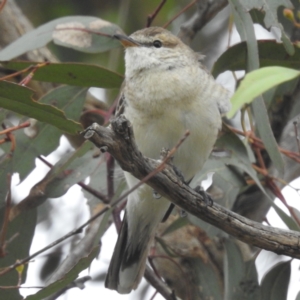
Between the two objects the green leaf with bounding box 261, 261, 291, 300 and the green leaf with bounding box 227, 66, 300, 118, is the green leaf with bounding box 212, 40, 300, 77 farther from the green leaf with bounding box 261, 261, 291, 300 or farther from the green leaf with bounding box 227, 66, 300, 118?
the green leaf with bounding box 227, 66, 300, 118

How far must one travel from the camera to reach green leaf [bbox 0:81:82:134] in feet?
7.51

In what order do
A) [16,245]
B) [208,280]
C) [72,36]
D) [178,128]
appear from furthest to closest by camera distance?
1. [208,280]
2. [72,36]
3. [16,245]
4. [178,128]

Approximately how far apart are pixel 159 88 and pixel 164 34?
1.67ft

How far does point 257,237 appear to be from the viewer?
2271 mm

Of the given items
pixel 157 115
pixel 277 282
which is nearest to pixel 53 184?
pixel 157 115

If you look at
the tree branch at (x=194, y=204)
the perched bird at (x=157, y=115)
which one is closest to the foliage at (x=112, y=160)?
the perched bird at (x=157, y=115)

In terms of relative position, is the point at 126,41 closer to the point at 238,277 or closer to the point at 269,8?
the point at 269,8

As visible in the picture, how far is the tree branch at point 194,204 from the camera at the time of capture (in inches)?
→ 79.1

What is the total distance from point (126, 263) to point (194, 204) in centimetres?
88

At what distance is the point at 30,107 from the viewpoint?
2336 mm

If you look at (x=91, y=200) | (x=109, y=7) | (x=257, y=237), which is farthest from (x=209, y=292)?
(x=109, y=7)

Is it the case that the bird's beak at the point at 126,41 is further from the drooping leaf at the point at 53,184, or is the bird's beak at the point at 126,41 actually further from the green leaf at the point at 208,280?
the green leaf at the point at 208,280

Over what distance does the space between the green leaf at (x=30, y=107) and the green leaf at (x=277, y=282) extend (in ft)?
3.94

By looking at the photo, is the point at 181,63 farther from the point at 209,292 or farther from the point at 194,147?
the point at 209,292
